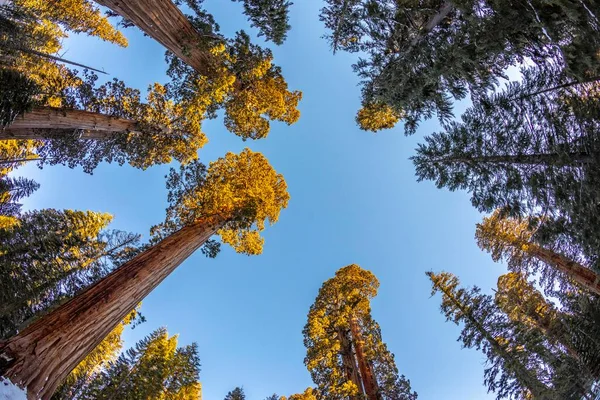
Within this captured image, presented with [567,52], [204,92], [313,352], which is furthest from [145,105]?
[567,52]

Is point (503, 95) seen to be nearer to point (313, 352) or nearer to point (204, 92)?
point (204, 92)

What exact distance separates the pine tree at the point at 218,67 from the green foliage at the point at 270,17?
11 cm

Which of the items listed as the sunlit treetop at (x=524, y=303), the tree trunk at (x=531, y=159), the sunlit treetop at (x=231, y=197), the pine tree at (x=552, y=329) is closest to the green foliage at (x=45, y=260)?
the sunlit treetop at (x=231, y=197)

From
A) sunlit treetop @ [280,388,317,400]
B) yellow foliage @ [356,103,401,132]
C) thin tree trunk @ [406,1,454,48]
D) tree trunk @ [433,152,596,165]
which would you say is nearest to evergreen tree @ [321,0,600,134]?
thin tree trunk @ [406,1,454,48]

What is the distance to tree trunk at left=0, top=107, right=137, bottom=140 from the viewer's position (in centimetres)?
763

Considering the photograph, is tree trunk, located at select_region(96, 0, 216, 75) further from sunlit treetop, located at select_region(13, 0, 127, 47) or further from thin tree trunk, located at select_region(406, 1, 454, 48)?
sunlit treetop, located at select_region(13, 0, 127, 47)

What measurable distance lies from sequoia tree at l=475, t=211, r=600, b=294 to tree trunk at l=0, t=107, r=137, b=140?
1235 centimetres

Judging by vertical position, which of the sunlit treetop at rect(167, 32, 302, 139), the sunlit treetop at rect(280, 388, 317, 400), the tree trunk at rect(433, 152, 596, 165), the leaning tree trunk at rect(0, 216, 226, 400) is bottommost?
the leaning tree trunk at rect(0, 216, 226, 400)

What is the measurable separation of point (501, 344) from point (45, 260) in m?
13.6

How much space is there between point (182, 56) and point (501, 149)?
8505mm

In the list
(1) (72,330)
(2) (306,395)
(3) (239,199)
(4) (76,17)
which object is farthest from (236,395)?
(4) (76,17)

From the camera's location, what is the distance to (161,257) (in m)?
6.64

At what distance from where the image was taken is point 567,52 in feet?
11.8

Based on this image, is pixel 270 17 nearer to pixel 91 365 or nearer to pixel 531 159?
pixel 531 159
